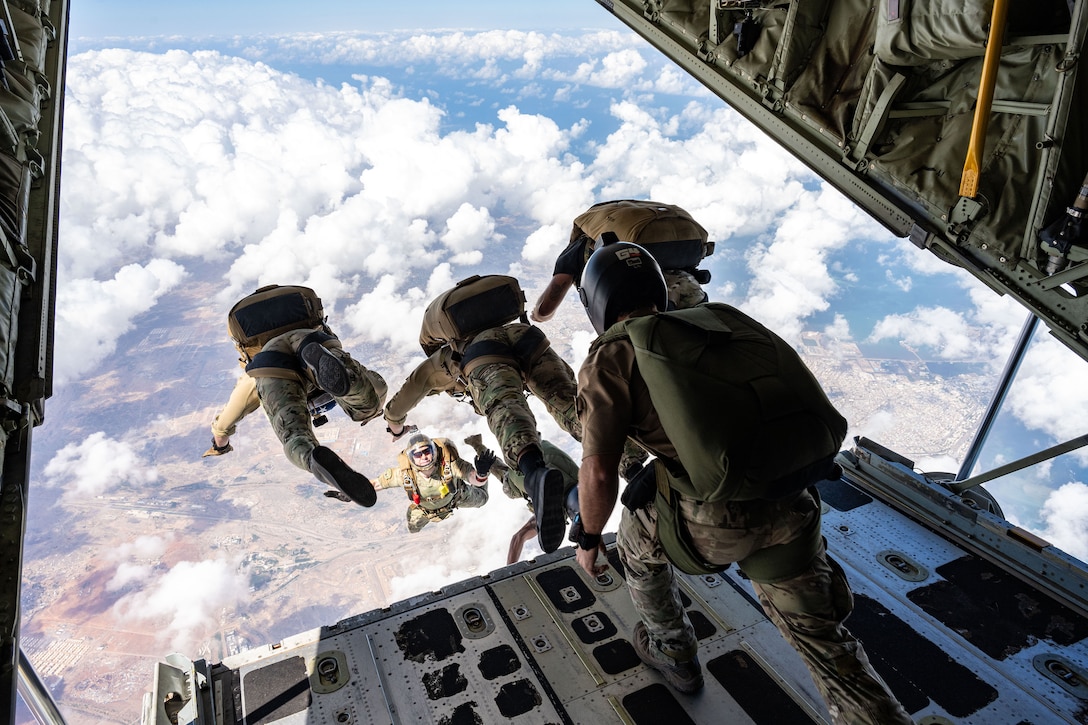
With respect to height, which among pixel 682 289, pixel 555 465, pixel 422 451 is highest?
pixel 682 289

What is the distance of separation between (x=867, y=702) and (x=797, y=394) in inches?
46.4

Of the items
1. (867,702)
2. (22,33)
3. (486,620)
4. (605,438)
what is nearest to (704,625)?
(486,620)

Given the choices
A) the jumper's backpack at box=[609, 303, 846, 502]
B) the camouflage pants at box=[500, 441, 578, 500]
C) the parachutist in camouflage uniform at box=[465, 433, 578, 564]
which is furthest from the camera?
the camouflage pants at box=[500, 441, 578, 500]

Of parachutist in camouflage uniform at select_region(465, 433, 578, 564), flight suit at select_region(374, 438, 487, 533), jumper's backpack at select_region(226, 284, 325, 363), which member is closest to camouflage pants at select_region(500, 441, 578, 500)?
parachutist in camouflage uniform at select_region(465, 433, 578, 564)

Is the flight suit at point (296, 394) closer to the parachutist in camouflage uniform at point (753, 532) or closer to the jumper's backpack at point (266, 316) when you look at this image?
the jumper's backpack at point (266, 316)

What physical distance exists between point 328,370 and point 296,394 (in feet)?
1.47

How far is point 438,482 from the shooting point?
24.6 ft

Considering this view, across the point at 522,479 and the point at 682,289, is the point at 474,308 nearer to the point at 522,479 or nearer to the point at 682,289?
the point at 522,479

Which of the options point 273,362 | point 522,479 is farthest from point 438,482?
point 522,479

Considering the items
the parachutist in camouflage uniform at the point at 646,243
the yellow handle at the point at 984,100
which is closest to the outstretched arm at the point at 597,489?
the parachutist in camouflage uniform at the point at 646,243

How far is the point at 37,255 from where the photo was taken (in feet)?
7.93

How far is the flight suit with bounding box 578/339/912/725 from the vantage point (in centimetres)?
235

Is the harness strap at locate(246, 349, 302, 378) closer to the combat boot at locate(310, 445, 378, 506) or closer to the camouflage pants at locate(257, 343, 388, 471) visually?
the camouflage pants at locate(257, 343, 388, 471)

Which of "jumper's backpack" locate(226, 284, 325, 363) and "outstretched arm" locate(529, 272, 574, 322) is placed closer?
"outstretched arm" locate(529, 272, 574, 322)
